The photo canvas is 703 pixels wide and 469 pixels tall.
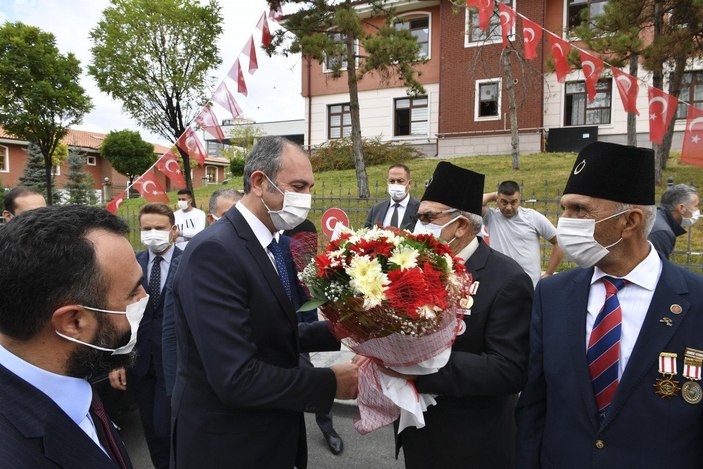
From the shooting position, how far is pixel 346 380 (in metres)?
2.16

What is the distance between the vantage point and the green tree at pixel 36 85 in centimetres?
1723

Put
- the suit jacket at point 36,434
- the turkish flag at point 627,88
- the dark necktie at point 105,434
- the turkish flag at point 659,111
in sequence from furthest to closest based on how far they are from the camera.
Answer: the turkish flag at point 627,88 < the turkish flag at point 659,111 < the dark necktie at point 105,434 < the suit jacket at point 36,434

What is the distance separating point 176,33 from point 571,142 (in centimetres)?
1748

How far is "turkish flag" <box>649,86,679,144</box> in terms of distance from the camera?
6.86 m

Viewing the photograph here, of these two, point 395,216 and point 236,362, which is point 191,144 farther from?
point 236,362

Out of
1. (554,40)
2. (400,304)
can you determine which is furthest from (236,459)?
(554,40)

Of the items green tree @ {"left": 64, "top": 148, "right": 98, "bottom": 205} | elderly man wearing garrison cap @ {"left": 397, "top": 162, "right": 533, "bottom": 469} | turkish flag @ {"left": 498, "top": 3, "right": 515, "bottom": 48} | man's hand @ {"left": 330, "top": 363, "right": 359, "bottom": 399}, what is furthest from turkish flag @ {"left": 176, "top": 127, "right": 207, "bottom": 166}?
green tree @ {"left": 64, "top": 148, "right": 98, "bottom": 205}

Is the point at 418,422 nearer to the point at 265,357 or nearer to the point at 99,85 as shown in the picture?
the point at 265,357

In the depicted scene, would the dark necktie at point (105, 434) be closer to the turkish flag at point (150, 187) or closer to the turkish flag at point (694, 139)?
the turkish flag at point (694, 139)

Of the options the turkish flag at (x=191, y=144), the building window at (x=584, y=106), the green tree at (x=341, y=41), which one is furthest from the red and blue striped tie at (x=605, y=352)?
the building window at (x=584, y=106)

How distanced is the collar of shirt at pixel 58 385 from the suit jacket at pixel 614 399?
1681 mm

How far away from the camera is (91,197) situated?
111ft

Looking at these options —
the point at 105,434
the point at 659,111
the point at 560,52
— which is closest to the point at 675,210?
the point at 659,111

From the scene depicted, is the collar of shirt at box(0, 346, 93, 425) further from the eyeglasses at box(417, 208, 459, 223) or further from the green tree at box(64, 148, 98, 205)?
the green tree at box(64, 148, 98, 205)
